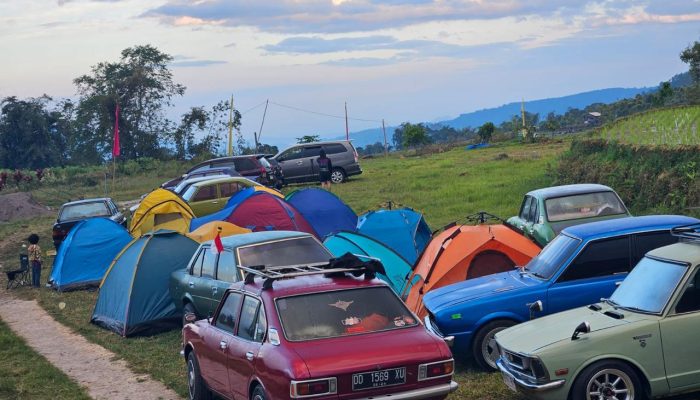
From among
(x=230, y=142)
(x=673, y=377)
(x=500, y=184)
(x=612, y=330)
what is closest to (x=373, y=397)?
(x=612, y=330)

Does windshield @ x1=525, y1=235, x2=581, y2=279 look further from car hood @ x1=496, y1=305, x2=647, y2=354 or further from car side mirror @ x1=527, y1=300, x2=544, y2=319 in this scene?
car hood @ x1=496, y1=305, x2=647, y2=354

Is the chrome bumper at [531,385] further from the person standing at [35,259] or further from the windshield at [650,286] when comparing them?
the person standing at [35,259]

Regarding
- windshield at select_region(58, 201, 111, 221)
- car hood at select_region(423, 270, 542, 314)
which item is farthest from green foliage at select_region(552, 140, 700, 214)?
windshield at select_region(58, 201, 111, 221)

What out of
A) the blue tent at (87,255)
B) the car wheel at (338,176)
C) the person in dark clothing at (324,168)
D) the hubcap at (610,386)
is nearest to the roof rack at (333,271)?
the hubcap at (610,386)

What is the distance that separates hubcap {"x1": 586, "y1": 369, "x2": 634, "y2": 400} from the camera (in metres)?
7.73

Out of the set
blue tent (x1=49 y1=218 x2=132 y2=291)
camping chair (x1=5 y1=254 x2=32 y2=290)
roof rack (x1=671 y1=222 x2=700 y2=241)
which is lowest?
camping chair (x1=5 y1=254 x2=32 y2=290)

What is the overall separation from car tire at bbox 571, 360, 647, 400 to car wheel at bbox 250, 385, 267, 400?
8.98 ft

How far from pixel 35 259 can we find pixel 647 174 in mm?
13950

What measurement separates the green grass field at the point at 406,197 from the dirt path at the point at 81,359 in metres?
0.20

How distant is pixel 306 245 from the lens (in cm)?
1291

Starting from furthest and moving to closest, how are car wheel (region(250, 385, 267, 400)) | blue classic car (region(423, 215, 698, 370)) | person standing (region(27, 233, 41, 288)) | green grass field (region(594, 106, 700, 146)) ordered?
person standing (region(27, 233, 41, 288)) → green grass field (region(594, 106, 700, 146)) → blue classic car (region(423, 215, 698, 370)) → car wheel (region(250, 385, 267, 400))

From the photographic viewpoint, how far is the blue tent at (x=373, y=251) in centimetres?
1429

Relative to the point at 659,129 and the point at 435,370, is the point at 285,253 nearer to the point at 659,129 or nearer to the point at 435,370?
the point at 435,370

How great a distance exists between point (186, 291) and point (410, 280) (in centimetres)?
345
